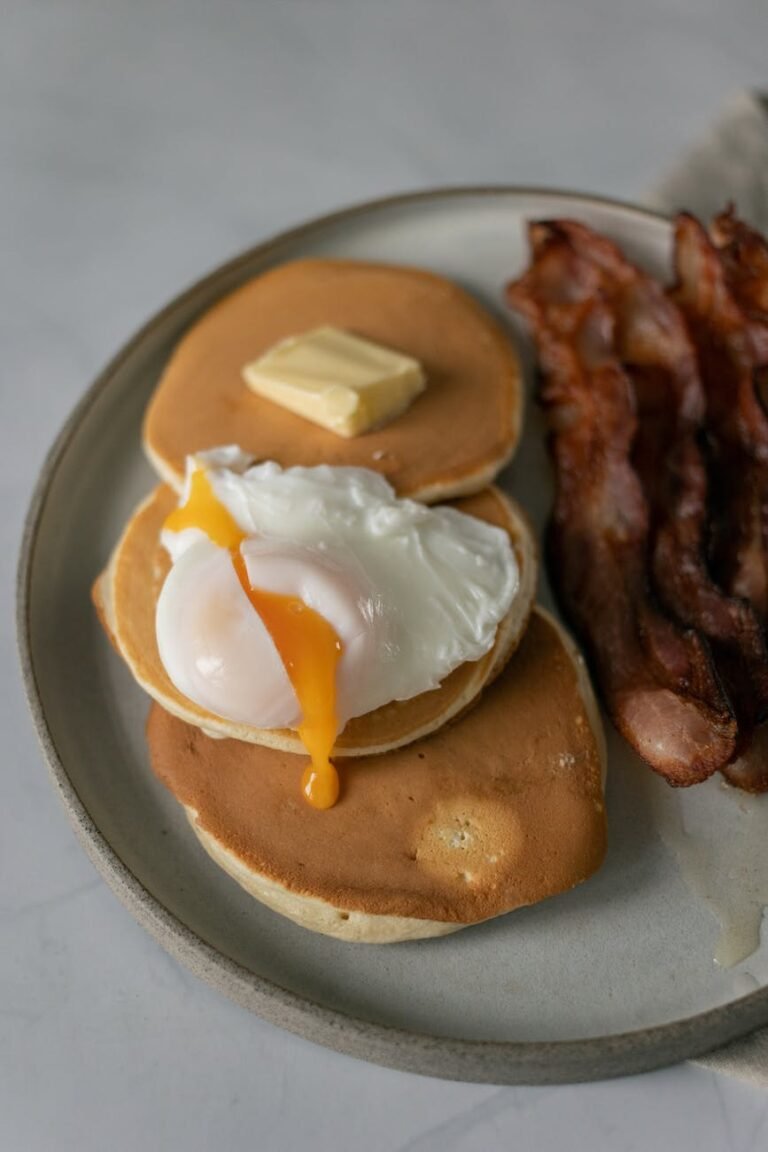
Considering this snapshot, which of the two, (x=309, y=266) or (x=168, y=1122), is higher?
(x=309, y=266)

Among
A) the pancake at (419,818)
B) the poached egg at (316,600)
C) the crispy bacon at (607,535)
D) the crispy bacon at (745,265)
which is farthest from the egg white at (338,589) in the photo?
the crispy bacon at (745,265)

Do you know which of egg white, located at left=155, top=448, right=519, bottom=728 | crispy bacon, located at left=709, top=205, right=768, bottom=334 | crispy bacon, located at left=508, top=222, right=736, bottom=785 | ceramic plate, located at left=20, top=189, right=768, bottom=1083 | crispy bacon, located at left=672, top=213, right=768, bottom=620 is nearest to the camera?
ceramic plate, located at left=20, top=189, right=768, bottom=1083

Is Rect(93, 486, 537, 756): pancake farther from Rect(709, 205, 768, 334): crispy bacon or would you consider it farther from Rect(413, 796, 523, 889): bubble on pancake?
Rect(709, 205, 768, 334): crispy bacon

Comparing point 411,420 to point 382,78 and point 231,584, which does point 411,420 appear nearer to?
point 231,584

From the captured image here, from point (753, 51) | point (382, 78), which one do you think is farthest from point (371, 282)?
point (753, 51)

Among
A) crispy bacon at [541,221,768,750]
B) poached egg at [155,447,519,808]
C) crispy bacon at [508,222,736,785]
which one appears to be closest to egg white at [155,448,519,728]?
poached egg at [155,447,519,808]
